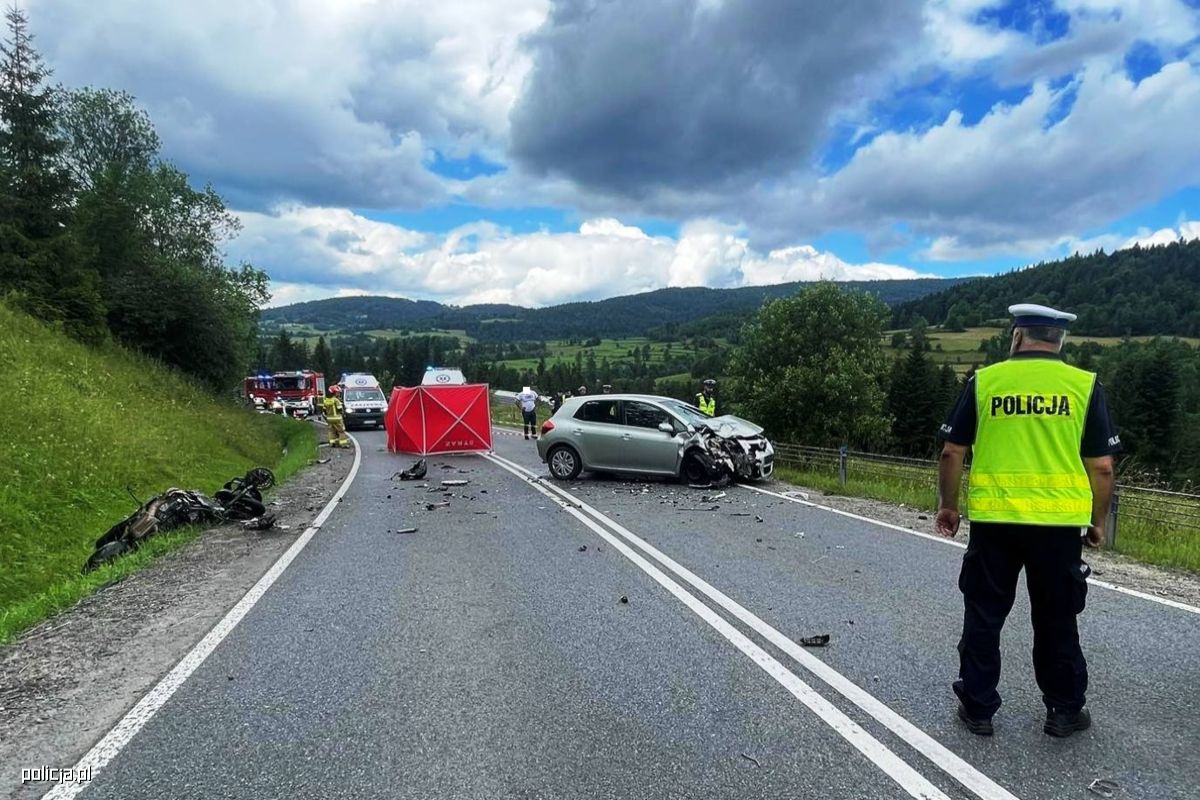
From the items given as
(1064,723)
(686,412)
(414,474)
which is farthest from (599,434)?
(1064,723)

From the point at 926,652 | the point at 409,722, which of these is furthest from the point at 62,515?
the point at 926,652

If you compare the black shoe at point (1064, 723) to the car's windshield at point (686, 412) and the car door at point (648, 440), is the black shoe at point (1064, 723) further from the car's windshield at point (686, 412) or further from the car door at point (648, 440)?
the car's windshield at point (686, 412)

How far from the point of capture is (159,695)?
12.9ft

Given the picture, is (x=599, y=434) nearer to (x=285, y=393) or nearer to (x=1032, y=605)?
(x=1032, y=605)

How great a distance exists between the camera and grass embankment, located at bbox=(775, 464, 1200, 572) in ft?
24.2

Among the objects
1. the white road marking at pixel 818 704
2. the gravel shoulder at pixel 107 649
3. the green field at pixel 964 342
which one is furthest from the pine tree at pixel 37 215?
the green field at pixel 964 342

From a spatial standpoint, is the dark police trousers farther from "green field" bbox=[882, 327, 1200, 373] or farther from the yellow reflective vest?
"green field" bbox=[882, 327, 1200, 373]

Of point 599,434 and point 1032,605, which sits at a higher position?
point 1032,605

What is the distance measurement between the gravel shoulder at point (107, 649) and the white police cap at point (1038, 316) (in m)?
4.91

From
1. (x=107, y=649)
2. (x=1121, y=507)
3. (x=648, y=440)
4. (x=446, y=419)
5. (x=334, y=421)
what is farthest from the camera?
(x=334, y=421)

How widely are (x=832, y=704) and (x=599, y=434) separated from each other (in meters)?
9.81

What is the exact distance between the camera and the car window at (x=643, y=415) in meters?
12.9

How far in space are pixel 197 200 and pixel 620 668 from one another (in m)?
42.4

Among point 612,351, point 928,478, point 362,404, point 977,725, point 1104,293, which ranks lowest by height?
point 362,404
